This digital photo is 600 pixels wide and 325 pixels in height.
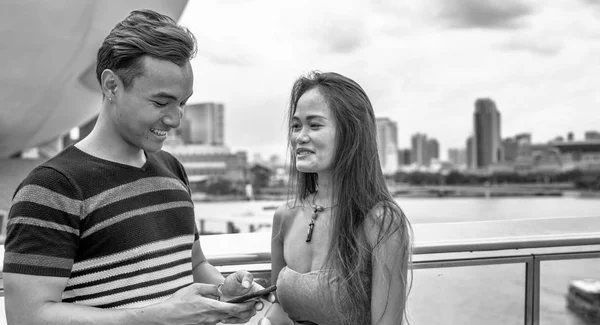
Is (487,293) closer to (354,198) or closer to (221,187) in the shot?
(354,198)

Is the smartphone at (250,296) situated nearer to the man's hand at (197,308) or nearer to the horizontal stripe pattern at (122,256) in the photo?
the man's hand at (197,308)

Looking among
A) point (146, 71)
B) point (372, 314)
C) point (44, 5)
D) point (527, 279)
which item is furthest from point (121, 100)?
point (44, 5)

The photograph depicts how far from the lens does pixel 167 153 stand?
1323mm

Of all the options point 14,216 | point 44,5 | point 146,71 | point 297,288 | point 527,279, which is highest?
point 44,5

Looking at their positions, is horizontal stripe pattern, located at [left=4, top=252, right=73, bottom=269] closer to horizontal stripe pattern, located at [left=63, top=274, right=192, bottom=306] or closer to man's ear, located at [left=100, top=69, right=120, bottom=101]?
horizontal stripe pattern, located at [left=63, top=274, right=192, bottom=306]

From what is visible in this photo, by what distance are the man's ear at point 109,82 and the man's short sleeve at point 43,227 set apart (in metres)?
0.18

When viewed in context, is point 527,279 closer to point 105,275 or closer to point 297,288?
point 297,288

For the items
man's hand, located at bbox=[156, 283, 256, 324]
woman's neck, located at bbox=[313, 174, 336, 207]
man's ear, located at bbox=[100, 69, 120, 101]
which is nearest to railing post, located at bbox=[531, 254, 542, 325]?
woman's neck, located at bbox=[313, 174, 336, 207]

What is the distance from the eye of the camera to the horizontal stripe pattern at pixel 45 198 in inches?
37.4

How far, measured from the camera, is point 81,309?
0.97 m

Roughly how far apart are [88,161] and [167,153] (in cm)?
28

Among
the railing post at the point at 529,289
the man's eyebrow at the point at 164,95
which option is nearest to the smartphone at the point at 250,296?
the man's eyebrow at the point at 164,95

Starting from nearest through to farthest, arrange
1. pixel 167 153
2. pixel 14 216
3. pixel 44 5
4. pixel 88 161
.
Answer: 1. pixel 14 216
2. pixel 88 161
3. pixel 167 153
4. pixel 44 5

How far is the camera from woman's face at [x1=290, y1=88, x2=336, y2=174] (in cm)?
143
